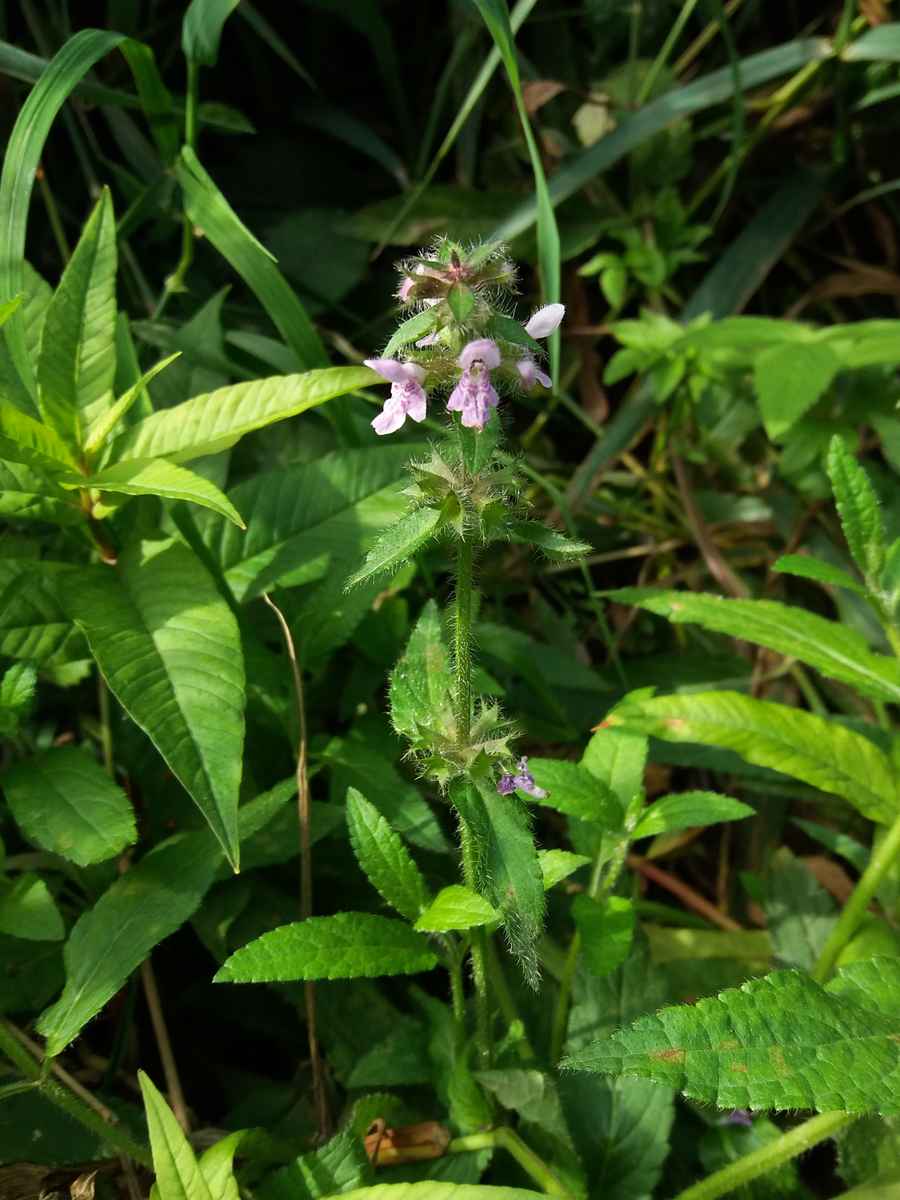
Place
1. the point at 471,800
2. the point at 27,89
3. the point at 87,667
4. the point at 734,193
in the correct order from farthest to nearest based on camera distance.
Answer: the point at 734,193
the point at 27,89
the point at 87,667
the point at 471,800

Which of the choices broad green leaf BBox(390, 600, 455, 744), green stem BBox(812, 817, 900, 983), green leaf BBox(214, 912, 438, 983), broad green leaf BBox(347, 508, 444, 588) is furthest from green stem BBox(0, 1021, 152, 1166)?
green stem BBox(812, 817, 900, 983)

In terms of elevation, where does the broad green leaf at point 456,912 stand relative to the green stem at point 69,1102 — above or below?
above

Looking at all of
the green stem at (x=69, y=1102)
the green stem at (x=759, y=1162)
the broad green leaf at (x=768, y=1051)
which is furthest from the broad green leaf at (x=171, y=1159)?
the green stem at (x=759, y=1162)

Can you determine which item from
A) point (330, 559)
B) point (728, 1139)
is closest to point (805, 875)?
point (728, 1139)

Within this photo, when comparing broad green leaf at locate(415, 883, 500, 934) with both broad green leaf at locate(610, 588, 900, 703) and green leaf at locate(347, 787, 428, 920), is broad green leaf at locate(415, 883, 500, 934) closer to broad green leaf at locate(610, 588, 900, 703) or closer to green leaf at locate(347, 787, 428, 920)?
green leaf at locate(347, 787, 428, 920)

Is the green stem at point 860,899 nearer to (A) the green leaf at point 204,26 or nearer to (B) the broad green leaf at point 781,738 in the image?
(B) the broad green leaf at point 781,738

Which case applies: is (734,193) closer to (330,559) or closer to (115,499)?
(330,559)
